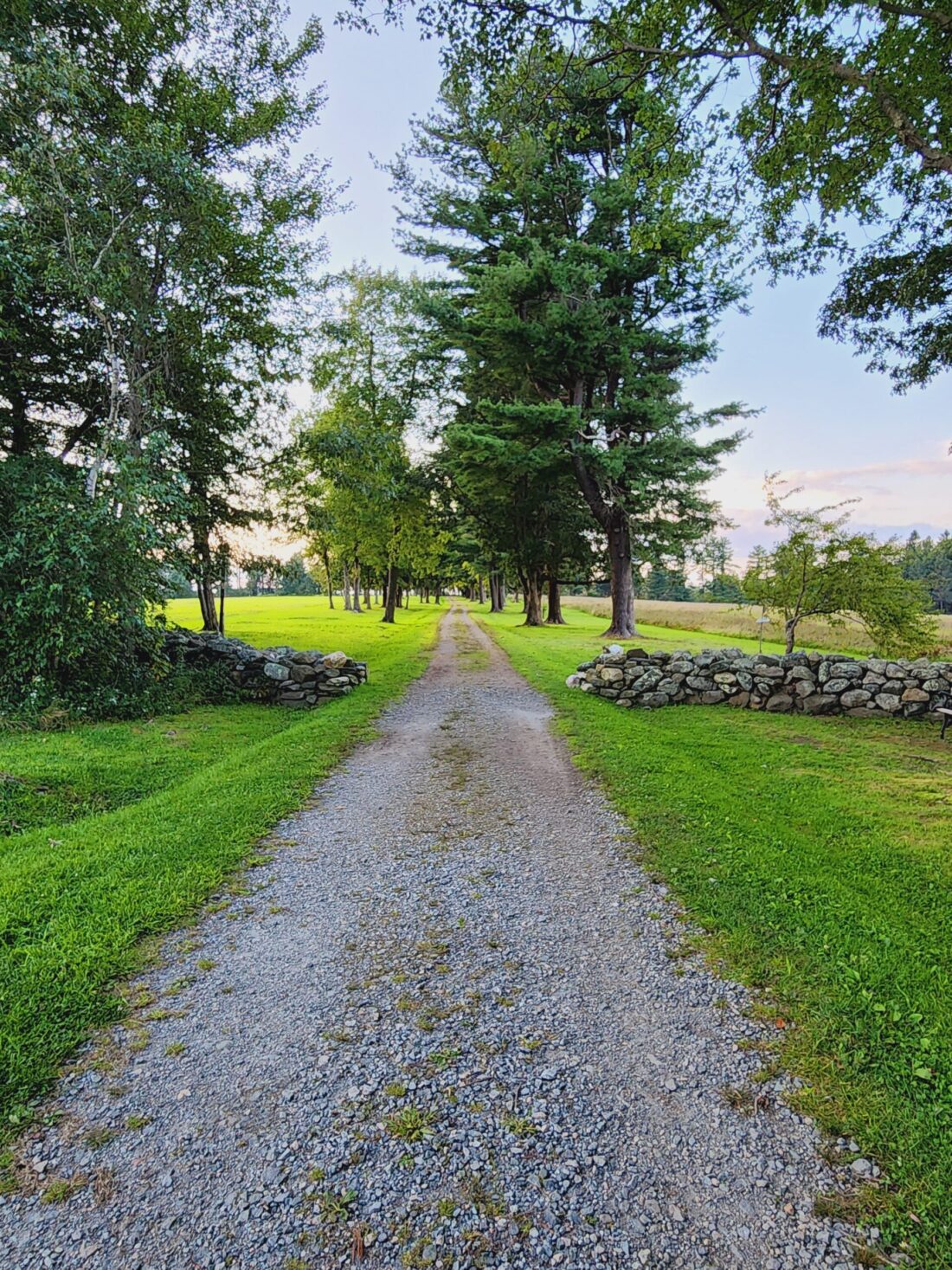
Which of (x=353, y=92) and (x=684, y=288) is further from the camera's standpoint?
(x=684, y=288)

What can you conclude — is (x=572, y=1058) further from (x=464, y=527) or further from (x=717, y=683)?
(x=464, y=527)

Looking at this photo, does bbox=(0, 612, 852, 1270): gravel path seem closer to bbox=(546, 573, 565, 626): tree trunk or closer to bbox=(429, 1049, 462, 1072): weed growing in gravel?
bbox=(429, 1049, 462, 1072): weed growing in gravel

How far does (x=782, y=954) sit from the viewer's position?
3006 mm

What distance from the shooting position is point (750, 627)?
24.5 metres

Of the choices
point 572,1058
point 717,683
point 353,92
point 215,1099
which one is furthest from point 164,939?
point 353,92

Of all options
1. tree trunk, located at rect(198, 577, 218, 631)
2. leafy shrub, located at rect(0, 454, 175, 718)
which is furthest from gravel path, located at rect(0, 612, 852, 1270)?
tree trunk, located at rect(198, 577, 218, 631)

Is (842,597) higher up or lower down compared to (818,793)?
higher up

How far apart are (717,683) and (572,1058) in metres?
8.32

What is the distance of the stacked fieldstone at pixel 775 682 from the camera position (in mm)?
8727

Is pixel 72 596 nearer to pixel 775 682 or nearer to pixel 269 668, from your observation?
pixel 269 668

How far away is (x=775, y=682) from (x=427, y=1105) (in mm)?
9004

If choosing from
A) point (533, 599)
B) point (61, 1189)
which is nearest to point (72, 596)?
point (61, 1189)

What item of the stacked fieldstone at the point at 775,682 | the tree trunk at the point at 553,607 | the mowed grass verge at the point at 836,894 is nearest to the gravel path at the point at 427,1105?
the mowed grass verge at the point at 836,894

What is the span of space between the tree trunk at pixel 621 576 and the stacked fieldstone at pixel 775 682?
30.4 feet
